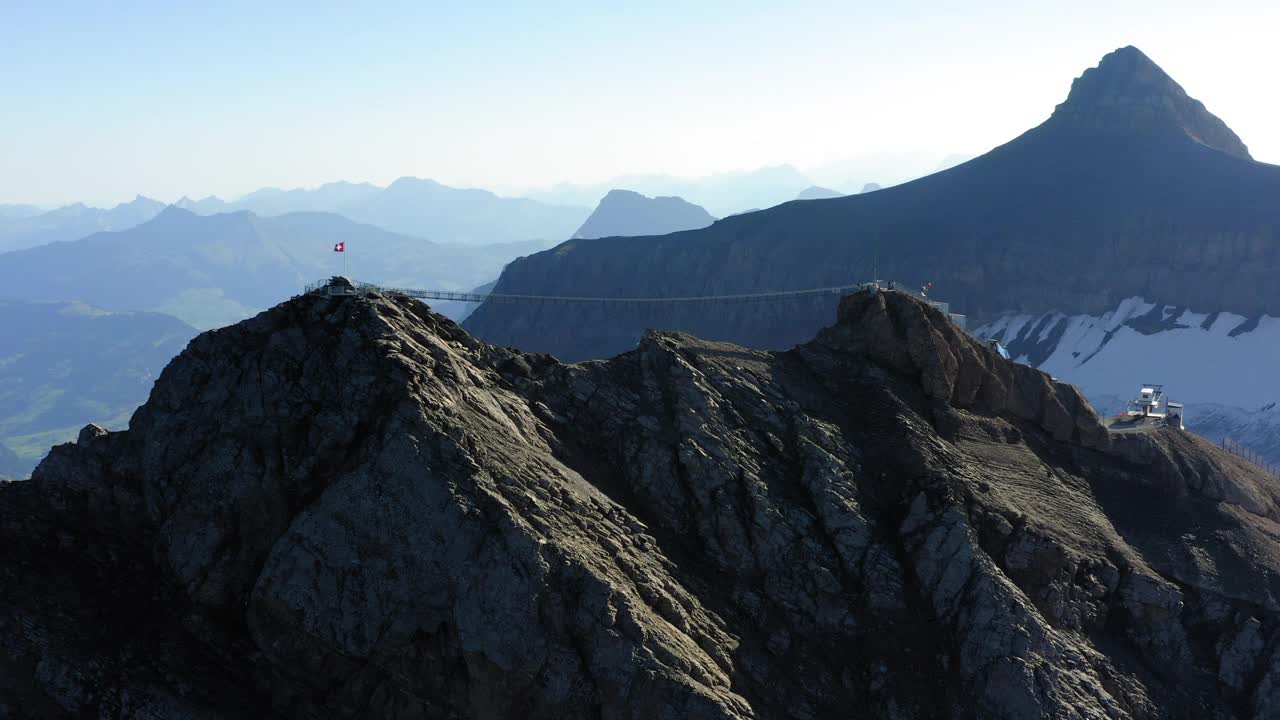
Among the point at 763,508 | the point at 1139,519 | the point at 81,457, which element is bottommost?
the point at 1139,519

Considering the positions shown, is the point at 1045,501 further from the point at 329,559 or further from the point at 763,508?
the point at 329,559

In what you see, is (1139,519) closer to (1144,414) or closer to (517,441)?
(1144,414)

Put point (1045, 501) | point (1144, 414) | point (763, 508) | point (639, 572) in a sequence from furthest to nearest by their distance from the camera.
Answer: point (1144, 414) → point (1045, 501) → point (763, 508) → point (639, 572)

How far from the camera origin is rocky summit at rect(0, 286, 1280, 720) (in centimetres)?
3691

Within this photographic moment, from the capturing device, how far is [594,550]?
39719 millimetres

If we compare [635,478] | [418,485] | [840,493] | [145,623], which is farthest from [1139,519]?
[145,623]

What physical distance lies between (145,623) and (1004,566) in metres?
33.9

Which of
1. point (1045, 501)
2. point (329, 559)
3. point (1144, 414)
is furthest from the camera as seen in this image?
point (1144, 414)

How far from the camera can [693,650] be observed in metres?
38.7

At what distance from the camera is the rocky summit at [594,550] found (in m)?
36.9

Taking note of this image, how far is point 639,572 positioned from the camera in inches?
1604

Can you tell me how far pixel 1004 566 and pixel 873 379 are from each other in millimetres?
11607

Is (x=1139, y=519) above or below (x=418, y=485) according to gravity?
below

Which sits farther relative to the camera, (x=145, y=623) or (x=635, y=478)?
(x=635, y=478)
